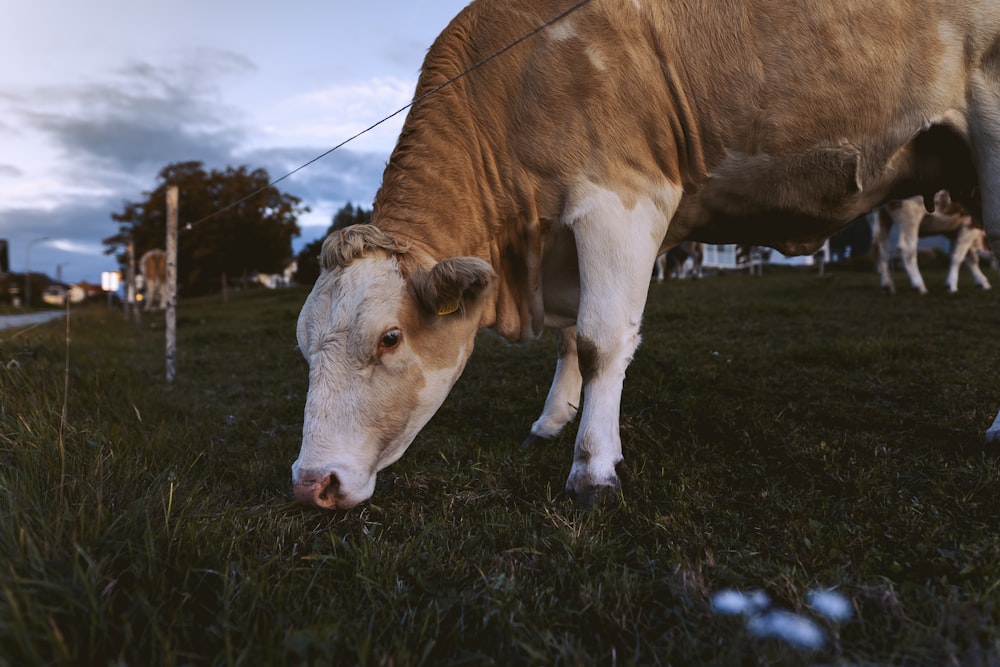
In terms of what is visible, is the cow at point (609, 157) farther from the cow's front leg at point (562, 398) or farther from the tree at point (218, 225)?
the tree at point (218, 225)

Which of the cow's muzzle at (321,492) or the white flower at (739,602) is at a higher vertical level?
the cow's muzzle at (321,492)

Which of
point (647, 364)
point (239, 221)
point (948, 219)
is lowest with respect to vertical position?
point (647, 364)

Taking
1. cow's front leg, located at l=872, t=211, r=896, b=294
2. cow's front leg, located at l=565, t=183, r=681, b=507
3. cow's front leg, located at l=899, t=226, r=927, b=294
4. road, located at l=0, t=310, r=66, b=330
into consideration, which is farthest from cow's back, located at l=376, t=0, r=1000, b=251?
road, located at l=0, t=310, r=66, b=330

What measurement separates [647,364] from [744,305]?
558cm

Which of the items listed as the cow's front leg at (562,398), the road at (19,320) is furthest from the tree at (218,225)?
the cow's front leg at (562,398)

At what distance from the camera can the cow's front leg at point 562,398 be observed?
3873mm

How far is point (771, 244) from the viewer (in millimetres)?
3703

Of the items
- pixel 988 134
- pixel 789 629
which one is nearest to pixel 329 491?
pixel 789 629

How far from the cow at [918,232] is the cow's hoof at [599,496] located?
1189 cm

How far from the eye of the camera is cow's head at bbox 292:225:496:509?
2576 millimetres

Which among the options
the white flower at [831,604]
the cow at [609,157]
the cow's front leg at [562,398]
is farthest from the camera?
the cow's front leg at [562,398]

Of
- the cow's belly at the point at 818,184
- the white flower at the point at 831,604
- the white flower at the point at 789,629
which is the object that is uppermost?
the cow's belly at the point at 818,184

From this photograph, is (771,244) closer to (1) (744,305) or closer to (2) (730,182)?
(2) (730,182)

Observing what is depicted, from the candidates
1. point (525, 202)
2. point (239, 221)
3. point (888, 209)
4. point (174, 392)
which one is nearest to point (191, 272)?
point (239, 221)
